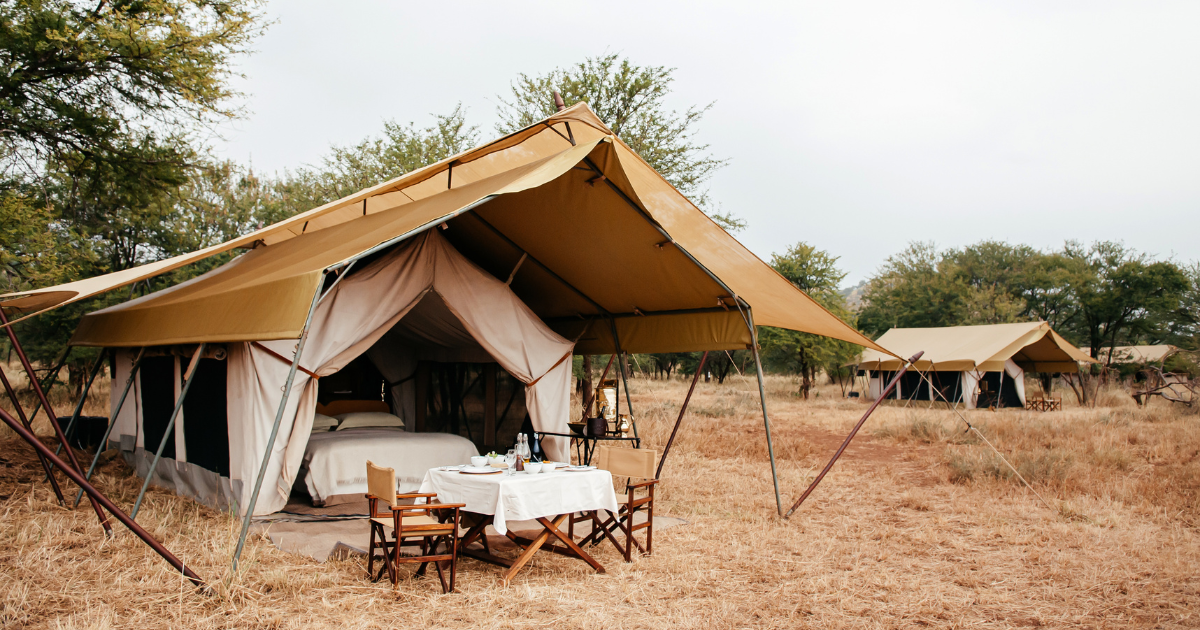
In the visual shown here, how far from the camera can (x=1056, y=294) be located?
32094 millimetres

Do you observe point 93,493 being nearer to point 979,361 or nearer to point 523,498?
point 523,498

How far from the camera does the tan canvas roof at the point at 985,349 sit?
62.8 feet

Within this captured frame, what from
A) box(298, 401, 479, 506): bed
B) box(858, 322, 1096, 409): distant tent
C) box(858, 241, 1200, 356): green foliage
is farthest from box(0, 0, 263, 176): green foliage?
box(858, 241, 1200, 356): green foliage

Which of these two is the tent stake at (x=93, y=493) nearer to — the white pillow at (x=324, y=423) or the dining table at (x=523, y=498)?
the dining table at (x=523, y=498)

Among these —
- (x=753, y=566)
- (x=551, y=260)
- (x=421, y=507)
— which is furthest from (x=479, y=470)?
(x=551, y=260)

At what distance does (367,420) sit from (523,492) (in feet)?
13.7

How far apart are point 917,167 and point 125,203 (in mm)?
18689

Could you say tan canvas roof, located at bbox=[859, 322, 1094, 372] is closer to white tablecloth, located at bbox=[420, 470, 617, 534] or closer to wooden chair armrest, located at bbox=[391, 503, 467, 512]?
white tablecloth, located at bbox=[420, 470, 617, 534]

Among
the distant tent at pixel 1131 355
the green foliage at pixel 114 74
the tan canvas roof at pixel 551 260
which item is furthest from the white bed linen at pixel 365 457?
the distant tent at pixel 1131 355

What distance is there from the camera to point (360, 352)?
5.65 m

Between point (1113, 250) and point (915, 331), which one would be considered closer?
point (915, 331)

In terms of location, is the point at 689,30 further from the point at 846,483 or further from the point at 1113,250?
the point at 1113,250

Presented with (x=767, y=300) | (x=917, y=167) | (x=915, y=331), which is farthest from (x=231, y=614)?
(x=915, y=331)

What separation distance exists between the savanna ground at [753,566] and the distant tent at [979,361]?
38.2ft
